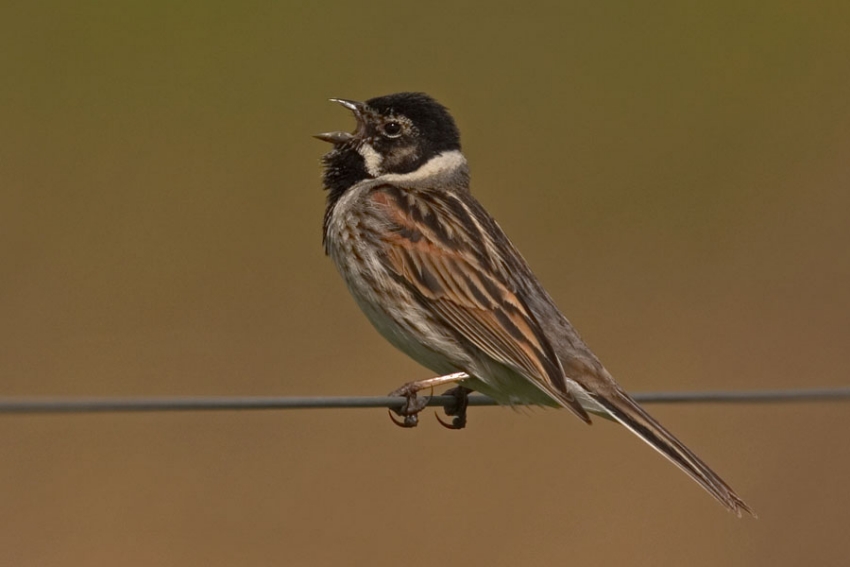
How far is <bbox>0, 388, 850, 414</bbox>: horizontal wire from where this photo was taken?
139 inches

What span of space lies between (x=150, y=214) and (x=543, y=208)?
2801mm

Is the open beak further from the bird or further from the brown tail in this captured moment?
the brown tail

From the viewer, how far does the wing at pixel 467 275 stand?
5.29m

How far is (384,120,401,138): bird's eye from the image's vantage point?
6.24 m

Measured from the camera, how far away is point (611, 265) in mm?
10711

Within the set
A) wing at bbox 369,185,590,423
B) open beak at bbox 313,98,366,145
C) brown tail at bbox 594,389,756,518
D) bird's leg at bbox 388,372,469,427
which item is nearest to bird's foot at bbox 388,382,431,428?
bird's leg at bbox 388,372,469,427

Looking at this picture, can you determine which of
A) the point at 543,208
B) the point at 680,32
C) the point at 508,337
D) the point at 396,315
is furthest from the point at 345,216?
the point at 680,32

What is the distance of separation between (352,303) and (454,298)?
4837mm

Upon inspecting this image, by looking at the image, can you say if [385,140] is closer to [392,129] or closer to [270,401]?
[392,129]

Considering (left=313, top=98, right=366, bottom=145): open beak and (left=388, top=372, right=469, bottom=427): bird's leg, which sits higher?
(left=313, top=98, right=366, bottom=145): open beak

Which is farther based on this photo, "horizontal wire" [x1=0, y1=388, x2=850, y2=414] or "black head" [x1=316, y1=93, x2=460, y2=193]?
"black head" [x1=316, y1=93, x2=460, y2=193]

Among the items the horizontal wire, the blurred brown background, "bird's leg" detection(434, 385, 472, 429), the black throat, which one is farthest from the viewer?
the blurred brown background

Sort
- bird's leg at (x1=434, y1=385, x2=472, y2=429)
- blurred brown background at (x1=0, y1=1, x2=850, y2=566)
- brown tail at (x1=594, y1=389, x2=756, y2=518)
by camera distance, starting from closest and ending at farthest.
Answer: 1. brown tail at (x1=594, y1=389, x2=756, y2=518)
2. bird's leg at (x1=434, y1=385, x2=472, y2=429)
3. blurred brown background at (x1=0, y1=1, x2=850, y2=566)

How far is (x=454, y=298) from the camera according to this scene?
5504 mm
